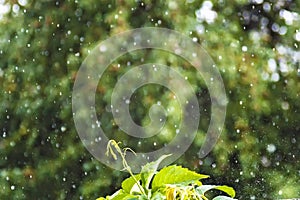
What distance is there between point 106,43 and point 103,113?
31 cm

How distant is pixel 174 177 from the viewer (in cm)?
87

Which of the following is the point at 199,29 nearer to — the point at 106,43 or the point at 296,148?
the point at 106,43

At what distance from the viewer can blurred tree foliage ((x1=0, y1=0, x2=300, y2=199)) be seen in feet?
10.4

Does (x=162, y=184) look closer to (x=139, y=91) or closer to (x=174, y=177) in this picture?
(x=174, y=177)

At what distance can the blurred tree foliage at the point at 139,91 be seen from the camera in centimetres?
318

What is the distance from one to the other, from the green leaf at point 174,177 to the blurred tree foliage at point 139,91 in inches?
88.8

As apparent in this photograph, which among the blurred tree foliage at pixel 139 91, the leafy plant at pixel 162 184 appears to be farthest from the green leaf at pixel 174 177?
the blurred tree foliage at pixel 139 91

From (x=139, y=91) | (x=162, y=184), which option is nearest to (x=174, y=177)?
(x=162, y=184)

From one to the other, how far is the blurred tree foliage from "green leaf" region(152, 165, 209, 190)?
88.8 inches

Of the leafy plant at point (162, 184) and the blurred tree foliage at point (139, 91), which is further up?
the leafy plant at point (162, 184)

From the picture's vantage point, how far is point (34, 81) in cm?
326

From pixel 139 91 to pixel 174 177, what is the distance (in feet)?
7.55

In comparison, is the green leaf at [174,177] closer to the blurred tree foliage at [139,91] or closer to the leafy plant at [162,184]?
the leafy plant at [162,184]

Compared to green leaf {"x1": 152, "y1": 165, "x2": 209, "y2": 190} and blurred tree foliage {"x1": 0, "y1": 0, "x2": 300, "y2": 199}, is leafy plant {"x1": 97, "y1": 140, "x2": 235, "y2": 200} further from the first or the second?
blurred tree foliage {"x1": 0, "y1": 0, "x2": 300, "y2": 199}
